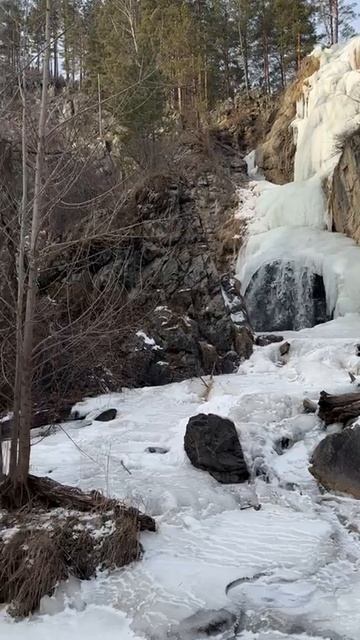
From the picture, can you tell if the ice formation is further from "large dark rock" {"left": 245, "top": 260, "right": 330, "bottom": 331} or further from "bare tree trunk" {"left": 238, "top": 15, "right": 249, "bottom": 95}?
"bare tree trunk" {"left": 238, "top": 15, "right": 249, "bottom": 95}

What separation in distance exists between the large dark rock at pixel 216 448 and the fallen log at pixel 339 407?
1.44 metres

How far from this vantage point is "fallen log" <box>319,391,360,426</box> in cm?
766

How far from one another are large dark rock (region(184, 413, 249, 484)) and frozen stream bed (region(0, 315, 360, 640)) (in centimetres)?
14

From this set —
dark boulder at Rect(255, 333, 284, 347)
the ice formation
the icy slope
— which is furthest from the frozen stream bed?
the icy slope

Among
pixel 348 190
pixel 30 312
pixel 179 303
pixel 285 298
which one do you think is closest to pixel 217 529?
pixel 30 312

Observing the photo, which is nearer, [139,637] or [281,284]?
[139,637]

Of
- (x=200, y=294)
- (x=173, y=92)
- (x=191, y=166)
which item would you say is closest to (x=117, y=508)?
(x=200, y=294)

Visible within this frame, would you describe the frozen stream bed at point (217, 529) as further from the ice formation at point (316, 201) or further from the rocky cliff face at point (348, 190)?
the rocky cliff face at point (348, 190)

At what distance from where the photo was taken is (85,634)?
12.7 feet

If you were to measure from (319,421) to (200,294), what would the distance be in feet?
16.6

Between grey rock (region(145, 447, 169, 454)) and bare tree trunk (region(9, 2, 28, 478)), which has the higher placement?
bare tree trunk (region(9, 2, 28, 478))

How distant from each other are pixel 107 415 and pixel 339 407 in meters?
3.57

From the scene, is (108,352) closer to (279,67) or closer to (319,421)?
(319,421)

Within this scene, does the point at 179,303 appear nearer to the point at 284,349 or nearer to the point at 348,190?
the point at 284,349
